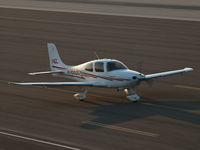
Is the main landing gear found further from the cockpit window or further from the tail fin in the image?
the tail fin

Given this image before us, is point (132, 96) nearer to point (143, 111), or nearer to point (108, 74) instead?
point (143, 111)

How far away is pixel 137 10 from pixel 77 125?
150ft

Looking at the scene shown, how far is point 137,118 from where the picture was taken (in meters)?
23.1

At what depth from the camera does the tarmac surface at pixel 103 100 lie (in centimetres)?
2058

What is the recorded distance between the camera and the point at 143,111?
24141mm

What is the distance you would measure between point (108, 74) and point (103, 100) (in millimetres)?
1885

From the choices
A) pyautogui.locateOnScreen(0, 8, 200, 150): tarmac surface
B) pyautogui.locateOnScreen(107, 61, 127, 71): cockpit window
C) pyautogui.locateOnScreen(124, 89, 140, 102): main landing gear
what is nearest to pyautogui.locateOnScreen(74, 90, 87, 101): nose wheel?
pyautogui.locateOnScreen(0, 8, 200, 150): tarmac surface

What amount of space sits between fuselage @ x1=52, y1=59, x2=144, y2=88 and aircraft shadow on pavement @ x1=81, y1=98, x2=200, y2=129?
118cm

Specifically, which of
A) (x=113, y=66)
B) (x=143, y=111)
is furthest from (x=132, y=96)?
(x=113, y=66)

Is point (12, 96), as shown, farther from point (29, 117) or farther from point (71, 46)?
point (71, 46)

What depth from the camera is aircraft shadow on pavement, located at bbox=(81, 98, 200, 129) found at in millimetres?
22891

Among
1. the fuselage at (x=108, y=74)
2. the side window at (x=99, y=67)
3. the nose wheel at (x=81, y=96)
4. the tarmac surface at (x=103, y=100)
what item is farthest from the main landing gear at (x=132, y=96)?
the nose wheel at (x=81, y=96)

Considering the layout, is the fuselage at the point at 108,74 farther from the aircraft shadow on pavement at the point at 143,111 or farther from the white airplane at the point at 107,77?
the aircraft shadow on pavement at the point at 143,111

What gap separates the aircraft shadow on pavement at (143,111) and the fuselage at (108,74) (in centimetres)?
118
